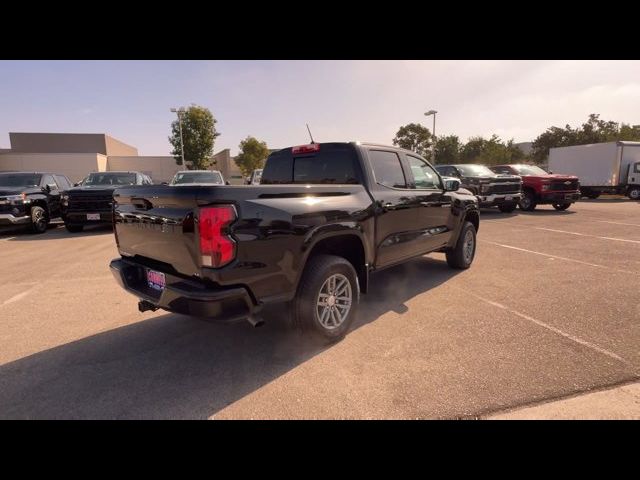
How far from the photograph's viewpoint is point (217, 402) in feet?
8.13

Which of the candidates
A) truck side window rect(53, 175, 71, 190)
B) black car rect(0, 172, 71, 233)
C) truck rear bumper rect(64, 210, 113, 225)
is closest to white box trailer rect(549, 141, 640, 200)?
truck rear bumper rect(64, 210, 113, 225)

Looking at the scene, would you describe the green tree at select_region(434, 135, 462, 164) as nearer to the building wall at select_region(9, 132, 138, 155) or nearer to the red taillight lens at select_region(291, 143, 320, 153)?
the red taillight lens at select_region(291, 143, 320, 153)

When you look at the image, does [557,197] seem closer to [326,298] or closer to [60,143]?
[326,298]

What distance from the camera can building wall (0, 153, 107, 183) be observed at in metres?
40.9

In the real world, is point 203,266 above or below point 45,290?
above

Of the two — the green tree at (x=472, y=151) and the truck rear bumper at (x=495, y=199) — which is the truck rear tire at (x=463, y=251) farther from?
the green tree at (x=472, y=151)

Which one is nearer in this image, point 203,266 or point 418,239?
point 203,266

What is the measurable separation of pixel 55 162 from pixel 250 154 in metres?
23.2

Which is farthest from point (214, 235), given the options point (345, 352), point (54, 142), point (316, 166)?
point (54, 142)

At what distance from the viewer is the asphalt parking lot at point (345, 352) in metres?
2.46
